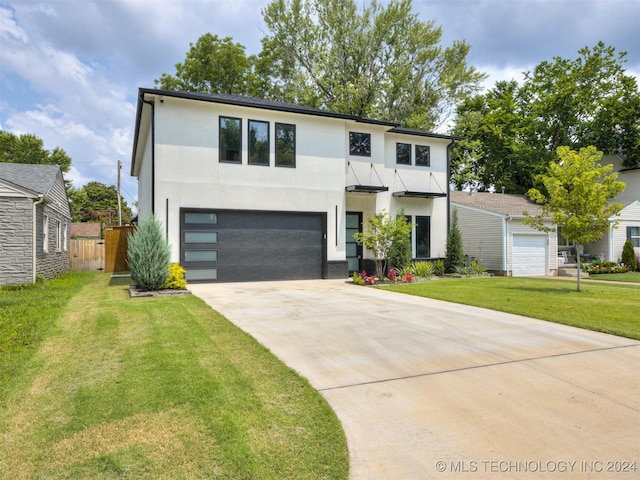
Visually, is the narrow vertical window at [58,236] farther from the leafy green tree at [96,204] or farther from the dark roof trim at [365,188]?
the leafy green tree at [96,204]

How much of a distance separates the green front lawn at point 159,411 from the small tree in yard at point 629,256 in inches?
893

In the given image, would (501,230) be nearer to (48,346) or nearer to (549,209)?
(549,209)

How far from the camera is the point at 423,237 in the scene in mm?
17234

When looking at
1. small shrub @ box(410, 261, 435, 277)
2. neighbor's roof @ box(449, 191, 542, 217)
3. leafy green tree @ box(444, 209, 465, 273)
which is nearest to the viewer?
small shrub @ box(410, 261, 435, 277)

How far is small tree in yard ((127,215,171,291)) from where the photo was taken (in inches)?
392

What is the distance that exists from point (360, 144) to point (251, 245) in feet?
19.9

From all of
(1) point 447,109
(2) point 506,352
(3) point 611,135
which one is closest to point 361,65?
(1) point 447,109

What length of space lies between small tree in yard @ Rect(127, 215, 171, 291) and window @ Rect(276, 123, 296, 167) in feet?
16.8

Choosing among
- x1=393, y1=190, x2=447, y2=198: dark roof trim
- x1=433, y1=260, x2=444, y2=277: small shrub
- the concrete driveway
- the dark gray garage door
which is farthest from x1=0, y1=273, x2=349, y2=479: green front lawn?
x1=433, y1=260, x2=444, y2=277: small shrub

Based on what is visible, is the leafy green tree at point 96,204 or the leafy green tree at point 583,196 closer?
the leafy green tree at point 583,196

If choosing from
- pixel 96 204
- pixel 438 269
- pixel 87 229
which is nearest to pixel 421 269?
pixel 438 269

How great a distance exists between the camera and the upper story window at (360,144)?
1566 centimetres

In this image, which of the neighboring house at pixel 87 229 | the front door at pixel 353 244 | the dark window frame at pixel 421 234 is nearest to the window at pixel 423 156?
the dark window frame at pixel 421 234

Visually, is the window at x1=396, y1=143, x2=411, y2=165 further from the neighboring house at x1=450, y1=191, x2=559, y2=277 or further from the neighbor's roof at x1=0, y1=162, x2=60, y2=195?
the neighbor's roof at x1=0, y1=162, x2=60, y2=195
